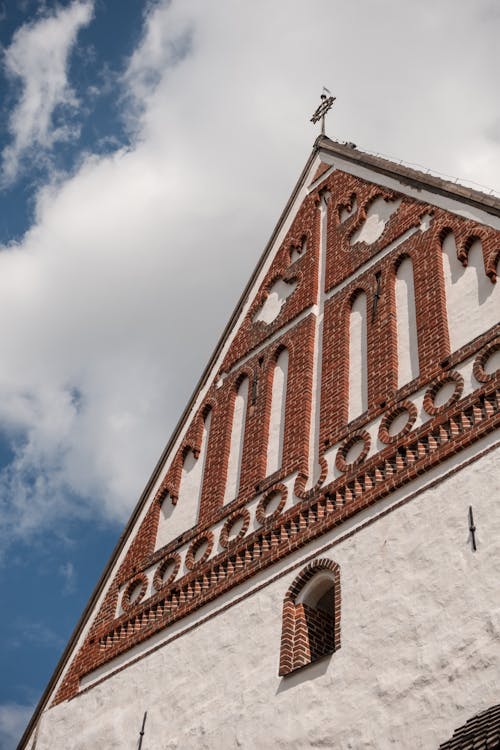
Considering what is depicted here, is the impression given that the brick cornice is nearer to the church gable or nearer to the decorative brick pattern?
the church gable

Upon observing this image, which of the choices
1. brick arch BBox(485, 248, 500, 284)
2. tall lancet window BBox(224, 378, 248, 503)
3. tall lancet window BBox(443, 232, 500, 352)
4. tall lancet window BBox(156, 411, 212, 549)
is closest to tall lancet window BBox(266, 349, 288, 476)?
tall lancet window BBox(224, 378, 248, 503)

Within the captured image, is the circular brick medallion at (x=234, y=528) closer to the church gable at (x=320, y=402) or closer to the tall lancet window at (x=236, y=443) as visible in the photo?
the church gable at (x=320, y=402)

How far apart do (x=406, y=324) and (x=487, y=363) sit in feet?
6.59

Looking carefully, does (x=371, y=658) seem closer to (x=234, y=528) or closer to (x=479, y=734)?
(x=479, y=734)

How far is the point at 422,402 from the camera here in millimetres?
11984

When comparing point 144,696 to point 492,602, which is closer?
point 492,602

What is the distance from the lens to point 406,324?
1341cm

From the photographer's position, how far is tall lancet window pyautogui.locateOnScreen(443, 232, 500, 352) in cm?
1216

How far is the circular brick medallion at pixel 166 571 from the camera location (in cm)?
1412

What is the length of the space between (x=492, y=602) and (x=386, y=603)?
1318 mm

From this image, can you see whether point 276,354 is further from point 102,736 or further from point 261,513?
point 102,736

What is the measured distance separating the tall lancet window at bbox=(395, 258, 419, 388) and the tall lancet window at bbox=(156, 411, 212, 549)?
150 inches

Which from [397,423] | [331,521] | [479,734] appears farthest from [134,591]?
[479,734]

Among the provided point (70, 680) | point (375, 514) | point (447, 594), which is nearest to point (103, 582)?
point (70, 680)
